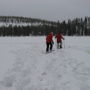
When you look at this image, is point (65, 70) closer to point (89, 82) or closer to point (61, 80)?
point (61, 80)

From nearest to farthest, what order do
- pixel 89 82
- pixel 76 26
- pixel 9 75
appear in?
1. pixel 89 82
2. pixel 9 75
3. pixel 76 26

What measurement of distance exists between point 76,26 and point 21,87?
377 ft

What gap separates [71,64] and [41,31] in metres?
106

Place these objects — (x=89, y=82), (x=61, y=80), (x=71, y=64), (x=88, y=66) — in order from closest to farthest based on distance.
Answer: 1. (x=89, y=82)
2. (x=61, y=80)
3. (x=88, y=66)
4. (x=71, y=64)

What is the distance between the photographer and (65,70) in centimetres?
971

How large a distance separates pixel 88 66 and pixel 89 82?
2400 mm

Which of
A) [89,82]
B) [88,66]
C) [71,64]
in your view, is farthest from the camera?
[71,64]

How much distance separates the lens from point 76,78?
329 inches

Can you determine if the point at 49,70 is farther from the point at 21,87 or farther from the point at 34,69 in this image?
the point at 21,87

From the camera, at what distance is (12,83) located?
8430 mm

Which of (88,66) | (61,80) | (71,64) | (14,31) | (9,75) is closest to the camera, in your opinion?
(61,80)

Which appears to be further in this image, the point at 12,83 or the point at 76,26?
the point at 76,26

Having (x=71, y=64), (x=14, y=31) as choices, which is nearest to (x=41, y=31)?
(x=14, y=31)

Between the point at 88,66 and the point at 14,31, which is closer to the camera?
the point at 88,66
